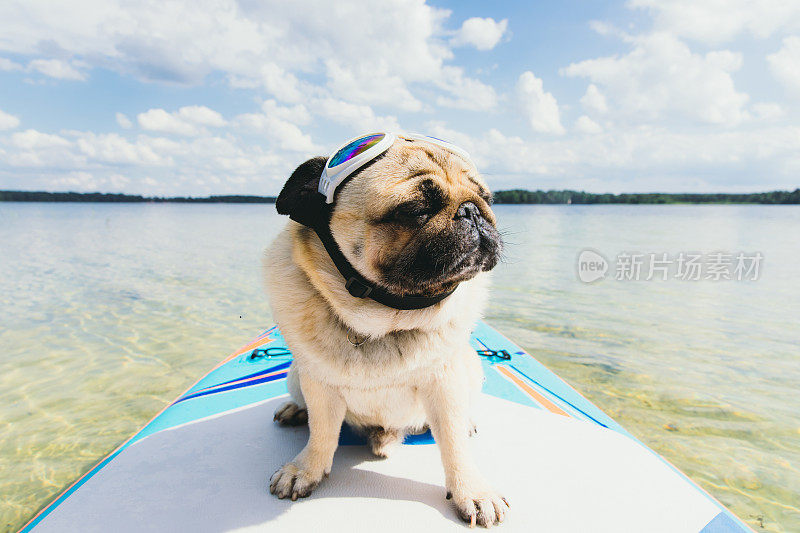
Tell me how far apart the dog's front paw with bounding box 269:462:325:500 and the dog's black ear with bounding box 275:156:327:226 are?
1.33m

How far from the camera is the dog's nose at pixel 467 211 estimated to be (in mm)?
1884

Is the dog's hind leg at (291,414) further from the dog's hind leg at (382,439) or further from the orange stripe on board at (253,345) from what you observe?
the orange stripe on board at (253,345)

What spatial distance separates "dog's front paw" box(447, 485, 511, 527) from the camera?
2.02m

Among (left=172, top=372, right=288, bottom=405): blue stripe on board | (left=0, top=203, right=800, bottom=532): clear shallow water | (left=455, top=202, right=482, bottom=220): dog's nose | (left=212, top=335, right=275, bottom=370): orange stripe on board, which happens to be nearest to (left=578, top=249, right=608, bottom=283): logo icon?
(left=0, top=203, right=800, bottom=532): clear shallow water

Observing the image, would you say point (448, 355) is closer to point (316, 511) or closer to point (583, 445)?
point (316, 511)

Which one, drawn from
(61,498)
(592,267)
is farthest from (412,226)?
(592,267)

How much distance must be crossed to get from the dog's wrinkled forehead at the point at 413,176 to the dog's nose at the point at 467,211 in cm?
4

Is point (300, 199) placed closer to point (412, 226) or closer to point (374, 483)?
point (412, 226)

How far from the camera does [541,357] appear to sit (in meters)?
6.84

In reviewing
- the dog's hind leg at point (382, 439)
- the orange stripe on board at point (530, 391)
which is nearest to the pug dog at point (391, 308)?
the dog's hind leg at point (382, 439)

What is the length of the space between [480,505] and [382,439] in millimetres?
712

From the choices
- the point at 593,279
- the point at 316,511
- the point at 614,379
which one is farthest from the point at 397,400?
the point at 593,279

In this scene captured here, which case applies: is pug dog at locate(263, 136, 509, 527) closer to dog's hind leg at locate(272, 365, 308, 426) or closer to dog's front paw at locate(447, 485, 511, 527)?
dog's front paw at locate(447, 485, 511, 527)

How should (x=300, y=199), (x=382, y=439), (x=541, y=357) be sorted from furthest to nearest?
(x=541, y=357) < (x=382, y=439) < (x=300, y=199)
